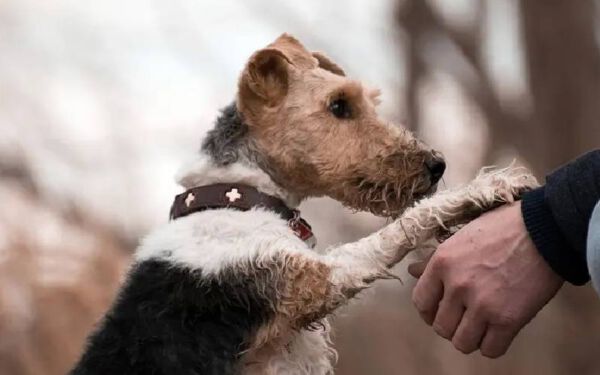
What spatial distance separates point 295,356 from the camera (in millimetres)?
1928

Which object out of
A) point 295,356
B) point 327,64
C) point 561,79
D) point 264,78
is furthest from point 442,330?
point 561,79

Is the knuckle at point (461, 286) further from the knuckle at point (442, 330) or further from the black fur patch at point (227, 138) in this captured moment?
the black fur patch at point (227, 138)

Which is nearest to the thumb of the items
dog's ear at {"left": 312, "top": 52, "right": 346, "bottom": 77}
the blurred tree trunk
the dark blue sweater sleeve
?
the dark blue sweater sleeve

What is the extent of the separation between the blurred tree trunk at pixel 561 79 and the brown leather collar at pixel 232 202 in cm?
252

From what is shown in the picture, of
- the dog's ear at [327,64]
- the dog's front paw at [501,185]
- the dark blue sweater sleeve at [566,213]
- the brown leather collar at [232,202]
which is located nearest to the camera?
the dark blue sweater sleeve at [566,213]

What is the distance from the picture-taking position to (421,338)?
485 centimetres

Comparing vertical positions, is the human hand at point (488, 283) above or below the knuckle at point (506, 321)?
above

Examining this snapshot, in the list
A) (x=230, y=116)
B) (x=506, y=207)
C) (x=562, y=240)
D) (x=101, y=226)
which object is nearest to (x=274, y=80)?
(x=230, y=116)

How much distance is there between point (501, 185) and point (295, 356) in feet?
1.75

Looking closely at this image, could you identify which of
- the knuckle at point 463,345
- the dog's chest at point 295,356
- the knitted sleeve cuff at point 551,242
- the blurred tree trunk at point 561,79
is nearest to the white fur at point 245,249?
the dog's chest at point 295,356

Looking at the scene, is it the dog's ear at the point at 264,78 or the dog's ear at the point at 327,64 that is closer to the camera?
the dog's ear at the point at 264,78

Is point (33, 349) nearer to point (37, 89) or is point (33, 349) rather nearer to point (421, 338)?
point (37, 89)

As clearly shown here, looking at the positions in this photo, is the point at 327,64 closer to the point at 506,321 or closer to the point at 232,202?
A: the point at 232,202

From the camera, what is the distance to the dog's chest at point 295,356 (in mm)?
1885
